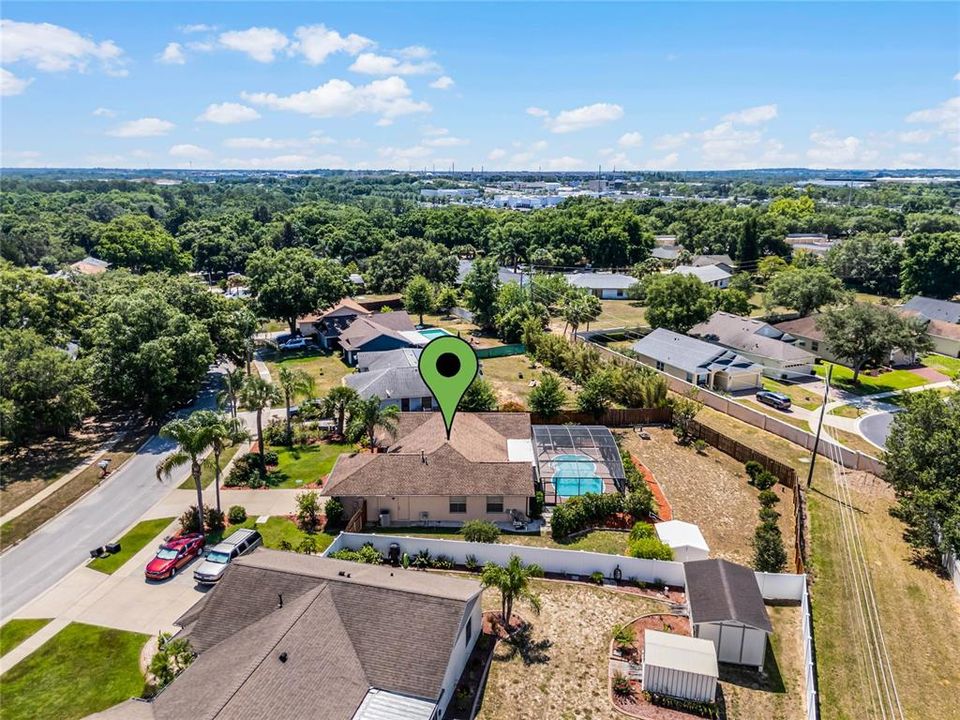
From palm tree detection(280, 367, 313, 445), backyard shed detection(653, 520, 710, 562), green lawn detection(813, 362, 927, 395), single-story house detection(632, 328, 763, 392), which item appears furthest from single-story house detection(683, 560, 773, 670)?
green lawn detection(813, 362, 927, 395)

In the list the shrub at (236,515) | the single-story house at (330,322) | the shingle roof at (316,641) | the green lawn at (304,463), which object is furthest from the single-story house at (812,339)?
the shrub at (236,515)

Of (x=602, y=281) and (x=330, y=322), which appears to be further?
(x=602, y=281)

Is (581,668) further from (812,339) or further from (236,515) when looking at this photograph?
(812,339)

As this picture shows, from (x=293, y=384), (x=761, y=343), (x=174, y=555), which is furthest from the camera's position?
(x=761, y=343)

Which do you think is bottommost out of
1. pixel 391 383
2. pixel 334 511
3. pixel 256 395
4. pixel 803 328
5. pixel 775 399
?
pixel 775 399

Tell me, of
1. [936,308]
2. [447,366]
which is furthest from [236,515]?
[936,308]

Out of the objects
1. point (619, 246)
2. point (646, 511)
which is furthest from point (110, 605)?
point (619, 246)

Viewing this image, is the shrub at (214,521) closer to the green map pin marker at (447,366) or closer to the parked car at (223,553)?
the parked car at (223,553)
